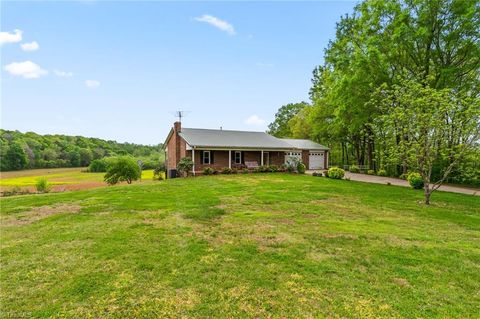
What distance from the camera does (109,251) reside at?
4949mm

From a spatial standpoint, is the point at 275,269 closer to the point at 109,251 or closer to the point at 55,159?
the point at 109,251

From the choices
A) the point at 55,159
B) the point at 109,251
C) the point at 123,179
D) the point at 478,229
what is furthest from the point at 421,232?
the point at 55,159

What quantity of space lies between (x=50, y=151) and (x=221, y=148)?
2285 inches

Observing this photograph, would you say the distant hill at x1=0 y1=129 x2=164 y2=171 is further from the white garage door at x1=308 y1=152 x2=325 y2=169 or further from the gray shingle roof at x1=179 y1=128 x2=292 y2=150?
the white garage door at x1=308 y1=152 x2=325 y2=169

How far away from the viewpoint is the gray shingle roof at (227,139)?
22.1 meters

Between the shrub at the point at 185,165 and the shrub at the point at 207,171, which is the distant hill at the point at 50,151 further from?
the shrub at the point at 207,171

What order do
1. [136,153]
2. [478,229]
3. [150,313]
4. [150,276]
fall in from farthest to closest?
[136,153], [478,229], [150,276], [150,313]

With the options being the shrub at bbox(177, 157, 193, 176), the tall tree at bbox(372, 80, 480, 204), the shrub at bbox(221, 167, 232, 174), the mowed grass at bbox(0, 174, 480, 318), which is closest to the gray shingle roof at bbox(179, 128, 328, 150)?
the shrub at bbox(177, 157, 193, 176)

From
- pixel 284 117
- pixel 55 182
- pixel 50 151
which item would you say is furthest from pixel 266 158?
pixel 50 151

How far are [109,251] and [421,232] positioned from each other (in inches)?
294

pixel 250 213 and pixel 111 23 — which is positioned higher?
pixel 111 23

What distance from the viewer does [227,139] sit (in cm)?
2400

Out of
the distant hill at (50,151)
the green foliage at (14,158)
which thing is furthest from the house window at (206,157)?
the green foliage at (14,158)

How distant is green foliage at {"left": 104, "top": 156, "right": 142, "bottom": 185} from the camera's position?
94.2 feet
